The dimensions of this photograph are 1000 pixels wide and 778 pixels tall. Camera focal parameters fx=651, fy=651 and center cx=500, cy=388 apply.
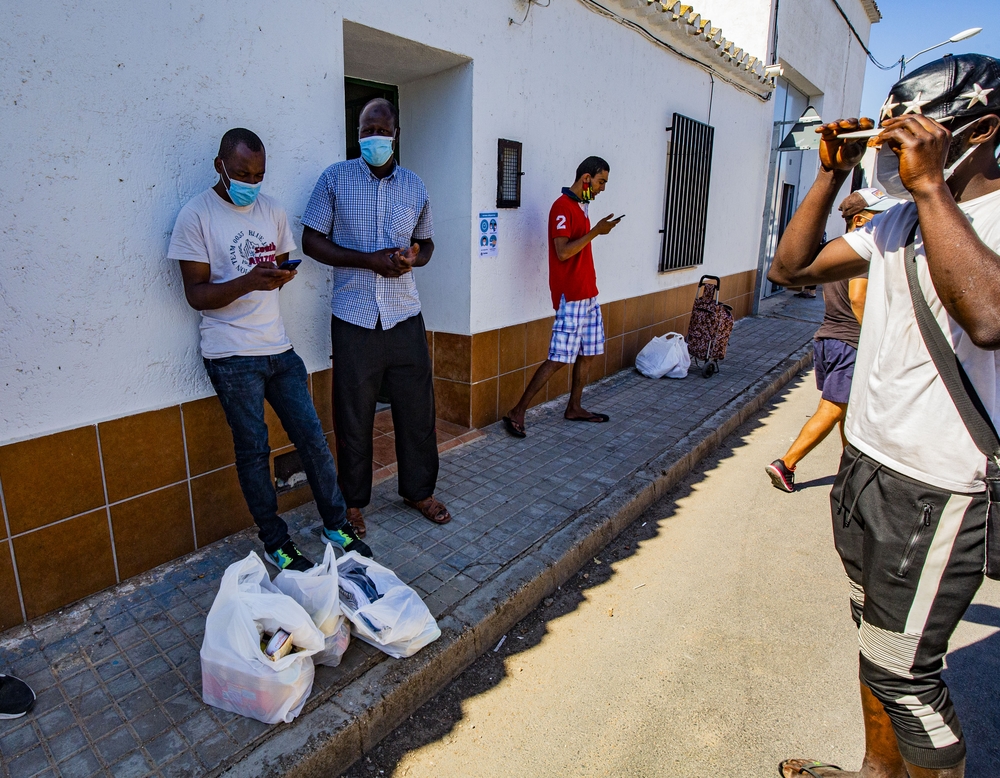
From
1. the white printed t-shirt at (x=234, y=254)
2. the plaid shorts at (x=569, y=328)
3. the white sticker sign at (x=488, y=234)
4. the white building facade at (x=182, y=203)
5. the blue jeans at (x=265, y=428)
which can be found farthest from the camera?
the plaid shorts at (x=569, y=328)

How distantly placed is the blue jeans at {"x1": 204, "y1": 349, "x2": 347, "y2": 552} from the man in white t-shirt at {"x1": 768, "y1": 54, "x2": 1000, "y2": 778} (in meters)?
2.28

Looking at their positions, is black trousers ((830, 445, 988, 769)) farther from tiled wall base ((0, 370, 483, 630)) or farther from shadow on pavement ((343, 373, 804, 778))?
tiled wall base ((0, 370, 483, 630))

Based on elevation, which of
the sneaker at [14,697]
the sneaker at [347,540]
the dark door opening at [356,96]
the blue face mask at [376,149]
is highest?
the dark door opening at [356,96]

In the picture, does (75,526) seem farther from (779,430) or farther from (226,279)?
(779,430)

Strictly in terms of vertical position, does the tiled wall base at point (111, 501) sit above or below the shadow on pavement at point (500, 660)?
above

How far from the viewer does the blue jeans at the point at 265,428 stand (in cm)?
292

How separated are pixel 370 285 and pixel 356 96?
2.12 meters

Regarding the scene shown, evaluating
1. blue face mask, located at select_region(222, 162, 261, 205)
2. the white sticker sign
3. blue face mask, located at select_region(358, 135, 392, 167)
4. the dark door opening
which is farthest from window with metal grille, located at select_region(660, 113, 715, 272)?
blue face mask, located at select_region(222, 162, 261, 205)

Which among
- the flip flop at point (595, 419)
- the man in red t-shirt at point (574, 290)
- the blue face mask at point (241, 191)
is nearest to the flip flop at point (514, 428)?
the man in red t-shirt at point (574, 290)

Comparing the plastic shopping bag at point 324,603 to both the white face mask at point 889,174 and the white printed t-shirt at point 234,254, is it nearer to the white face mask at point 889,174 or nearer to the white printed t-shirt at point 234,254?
the white printed t-shirt at point 234,254

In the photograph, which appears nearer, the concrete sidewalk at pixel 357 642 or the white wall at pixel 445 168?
Answer: the concrete sidewalk at pixel 357 642

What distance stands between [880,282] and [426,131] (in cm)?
362

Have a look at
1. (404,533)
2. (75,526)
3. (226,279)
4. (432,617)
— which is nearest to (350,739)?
(432,617)

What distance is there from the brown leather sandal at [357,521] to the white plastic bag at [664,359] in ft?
13.4
